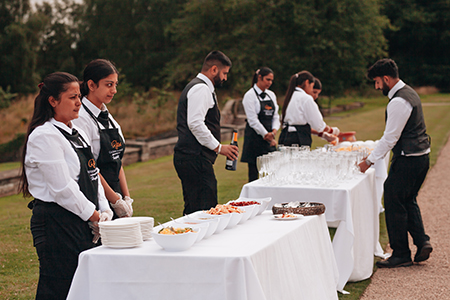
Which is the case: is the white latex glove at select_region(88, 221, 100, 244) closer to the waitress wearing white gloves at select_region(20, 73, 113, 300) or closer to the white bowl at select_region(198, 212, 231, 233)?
the waitress wearing white gloves at select_region(20, 73, 113, 300)

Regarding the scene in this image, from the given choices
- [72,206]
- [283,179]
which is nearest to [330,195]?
[283,179]

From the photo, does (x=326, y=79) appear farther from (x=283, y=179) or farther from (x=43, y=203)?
(x=43, y=203)

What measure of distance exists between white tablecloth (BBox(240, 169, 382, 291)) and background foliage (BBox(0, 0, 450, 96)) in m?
21.3

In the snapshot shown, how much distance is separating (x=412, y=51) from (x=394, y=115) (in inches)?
2040

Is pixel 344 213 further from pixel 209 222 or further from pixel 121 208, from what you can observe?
pixel 121 208

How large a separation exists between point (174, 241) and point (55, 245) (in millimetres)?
778

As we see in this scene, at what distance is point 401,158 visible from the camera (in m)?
5.29

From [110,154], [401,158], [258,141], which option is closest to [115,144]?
[110,154]

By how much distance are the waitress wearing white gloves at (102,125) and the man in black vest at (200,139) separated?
147cm

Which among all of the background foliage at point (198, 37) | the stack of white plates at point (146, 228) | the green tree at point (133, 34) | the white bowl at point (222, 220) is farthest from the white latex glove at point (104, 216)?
the green tree at point (133, 34)

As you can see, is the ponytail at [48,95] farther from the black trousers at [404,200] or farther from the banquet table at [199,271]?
the black trousers at [404,200]

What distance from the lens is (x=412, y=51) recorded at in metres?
52.8

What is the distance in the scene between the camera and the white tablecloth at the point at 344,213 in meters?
4.51

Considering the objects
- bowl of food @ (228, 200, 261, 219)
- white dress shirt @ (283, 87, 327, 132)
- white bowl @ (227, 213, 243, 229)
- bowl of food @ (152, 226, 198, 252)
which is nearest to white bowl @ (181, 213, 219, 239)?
white bowl @ (227, 213, 243, 229)
